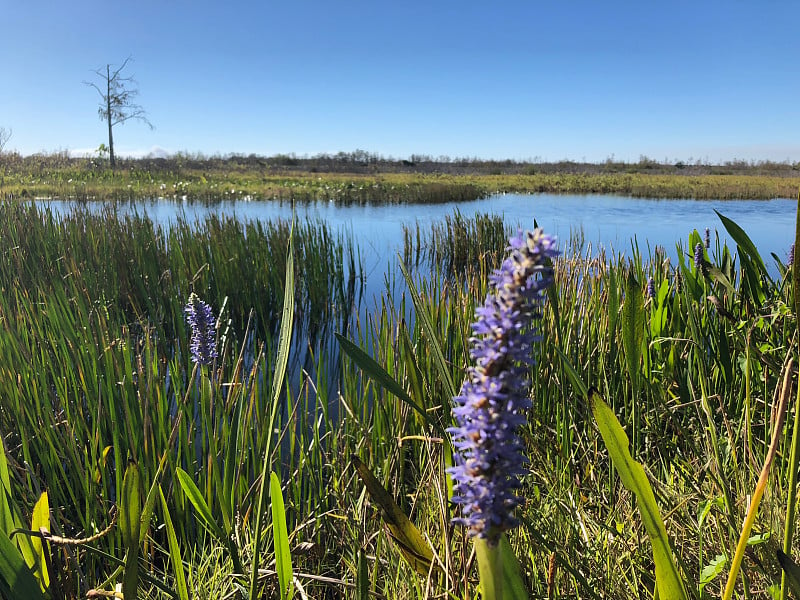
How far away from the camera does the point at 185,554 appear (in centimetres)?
187

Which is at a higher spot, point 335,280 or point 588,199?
point 588,199

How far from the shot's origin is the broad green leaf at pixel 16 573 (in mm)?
733

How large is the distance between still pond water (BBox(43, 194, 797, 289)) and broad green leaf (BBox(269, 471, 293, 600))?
6.85 metres

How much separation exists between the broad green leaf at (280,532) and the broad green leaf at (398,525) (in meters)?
0.12

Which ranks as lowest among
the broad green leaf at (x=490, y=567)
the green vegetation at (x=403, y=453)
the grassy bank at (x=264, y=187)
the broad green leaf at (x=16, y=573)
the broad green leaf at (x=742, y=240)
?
the green vegetation at (x=403, y=453)

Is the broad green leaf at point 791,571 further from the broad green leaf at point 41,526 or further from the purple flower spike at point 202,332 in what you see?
the purple flower spike at point 202,332

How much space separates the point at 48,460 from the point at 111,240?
4175 mm

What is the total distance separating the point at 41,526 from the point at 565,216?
1682cm

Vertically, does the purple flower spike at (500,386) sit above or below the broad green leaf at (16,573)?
above

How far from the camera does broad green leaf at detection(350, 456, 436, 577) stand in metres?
0.80

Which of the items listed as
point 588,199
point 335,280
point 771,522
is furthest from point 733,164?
point 771,522

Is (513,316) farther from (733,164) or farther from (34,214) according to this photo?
(733,164)

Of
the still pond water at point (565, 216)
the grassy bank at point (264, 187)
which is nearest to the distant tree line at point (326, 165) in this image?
the grassy bank at point (264, 187)

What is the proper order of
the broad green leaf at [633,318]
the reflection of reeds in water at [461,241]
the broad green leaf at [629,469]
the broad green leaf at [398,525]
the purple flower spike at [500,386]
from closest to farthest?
the purple flower spike at [500,386] → the broad green leaf at [629,469] → the broad green leaf at [398,525] → the broad green leaf at [633,318] → the reflection of reeds in water at [461,241]
